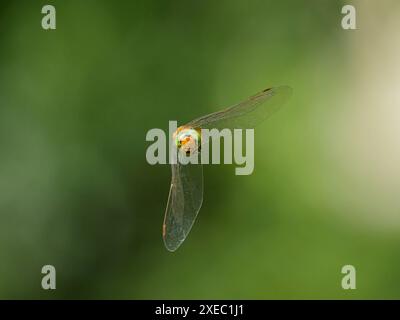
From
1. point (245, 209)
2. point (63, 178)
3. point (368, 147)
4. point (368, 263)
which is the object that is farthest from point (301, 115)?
point (63, 178)

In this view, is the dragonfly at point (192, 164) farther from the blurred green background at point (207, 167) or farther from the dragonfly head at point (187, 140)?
the blurred green background at point (207, 167)

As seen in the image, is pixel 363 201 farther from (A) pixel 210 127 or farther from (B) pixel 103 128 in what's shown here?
(B) pixel 103 128

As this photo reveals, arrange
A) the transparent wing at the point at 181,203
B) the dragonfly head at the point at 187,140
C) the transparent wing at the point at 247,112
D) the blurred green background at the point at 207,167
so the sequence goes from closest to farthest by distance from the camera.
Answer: the transparent wing at the point at 181,203, the dragonfly head at the point at 187,140, the transparent wing at the point at 247,112, the blurred green background at the point at 207,167

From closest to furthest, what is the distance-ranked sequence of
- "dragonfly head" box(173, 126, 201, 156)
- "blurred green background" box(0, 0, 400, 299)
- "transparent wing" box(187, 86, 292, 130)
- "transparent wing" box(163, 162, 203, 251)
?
"transparent wing" box(163, 162, 203, 251) → "dragonfly head" box(173, 126, 201, 156) → "transparent wing" box(187, 86, 292, 130) → "blurred green background" box(0, 0, 400, 299)

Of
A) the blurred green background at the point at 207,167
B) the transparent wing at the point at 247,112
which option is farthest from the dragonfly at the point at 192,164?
the blurred green background at the point at 207,167

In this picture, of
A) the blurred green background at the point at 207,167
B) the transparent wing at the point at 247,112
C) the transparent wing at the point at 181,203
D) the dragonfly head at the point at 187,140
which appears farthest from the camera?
the blurred green background at the point at 207,167

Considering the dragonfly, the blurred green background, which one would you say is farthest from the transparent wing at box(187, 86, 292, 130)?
the blurred green background
